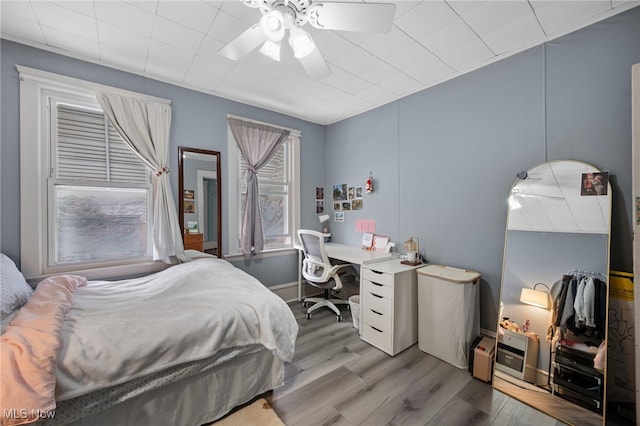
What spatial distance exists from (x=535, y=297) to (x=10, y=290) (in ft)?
11.7

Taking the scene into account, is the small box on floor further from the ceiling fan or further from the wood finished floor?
the ceiling fan

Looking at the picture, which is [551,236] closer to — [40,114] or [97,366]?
[97,366]

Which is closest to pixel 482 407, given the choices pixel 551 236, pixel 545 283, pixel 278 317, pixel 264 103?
pixel 545 283

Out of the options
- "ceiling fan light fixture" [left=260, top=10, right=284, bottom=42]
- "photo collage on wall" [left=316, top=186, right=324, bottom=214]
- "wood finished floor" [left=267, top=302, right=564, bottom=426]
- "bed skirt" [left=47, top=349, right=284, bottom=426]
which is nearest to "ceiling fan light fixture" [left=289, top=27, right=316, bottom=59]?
"ceiling fan light fixture" [left=260, top=10, right=284, bottom=42]

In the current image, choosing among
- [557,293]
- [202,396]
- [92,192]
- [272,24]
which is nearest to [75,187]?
[92,192]

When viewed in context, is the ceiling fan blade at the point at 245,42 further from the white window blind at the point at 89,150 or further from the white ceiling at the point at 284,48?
the white window blind at the point at 89,150

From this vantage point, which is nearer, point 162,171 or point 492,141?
point 492,141

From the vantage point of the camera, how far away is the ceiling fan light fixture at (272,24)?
1318mm

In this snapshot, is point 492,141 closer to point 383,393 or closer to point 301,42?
point 301,42

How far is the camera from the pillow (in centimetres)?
139

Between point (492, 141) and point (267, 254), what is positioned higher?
point (492, 141)

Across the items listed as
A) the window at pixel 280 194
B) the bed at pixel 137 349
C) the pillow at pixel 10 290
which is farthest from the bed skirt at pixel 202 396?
the window at pixel 280 194

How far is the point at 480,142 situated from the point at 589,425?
2128 millimetres

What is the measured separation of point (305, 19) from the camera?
4.64 ft
